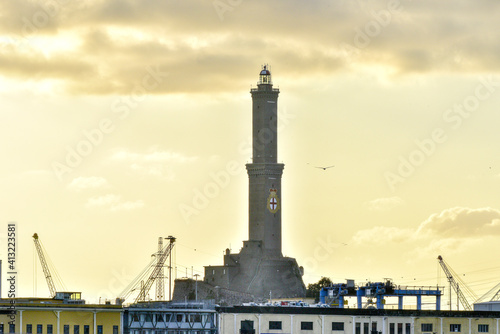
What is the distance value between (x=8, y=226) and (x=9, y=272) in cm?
619

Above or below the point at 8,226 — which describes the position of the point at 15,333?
below

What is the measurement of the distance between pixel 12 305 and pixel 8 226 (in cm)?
1108

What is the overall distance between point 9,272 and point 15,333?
396 inches

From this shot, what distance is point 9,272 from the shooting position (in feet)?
636

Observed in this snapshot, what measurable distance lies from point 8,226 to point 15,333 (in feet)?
47.6

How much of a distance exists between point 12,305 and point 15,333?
367 cm

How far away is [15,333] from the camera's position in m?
200

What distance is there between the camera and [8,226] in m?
196

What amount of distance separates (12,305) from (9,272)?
24.8ft
